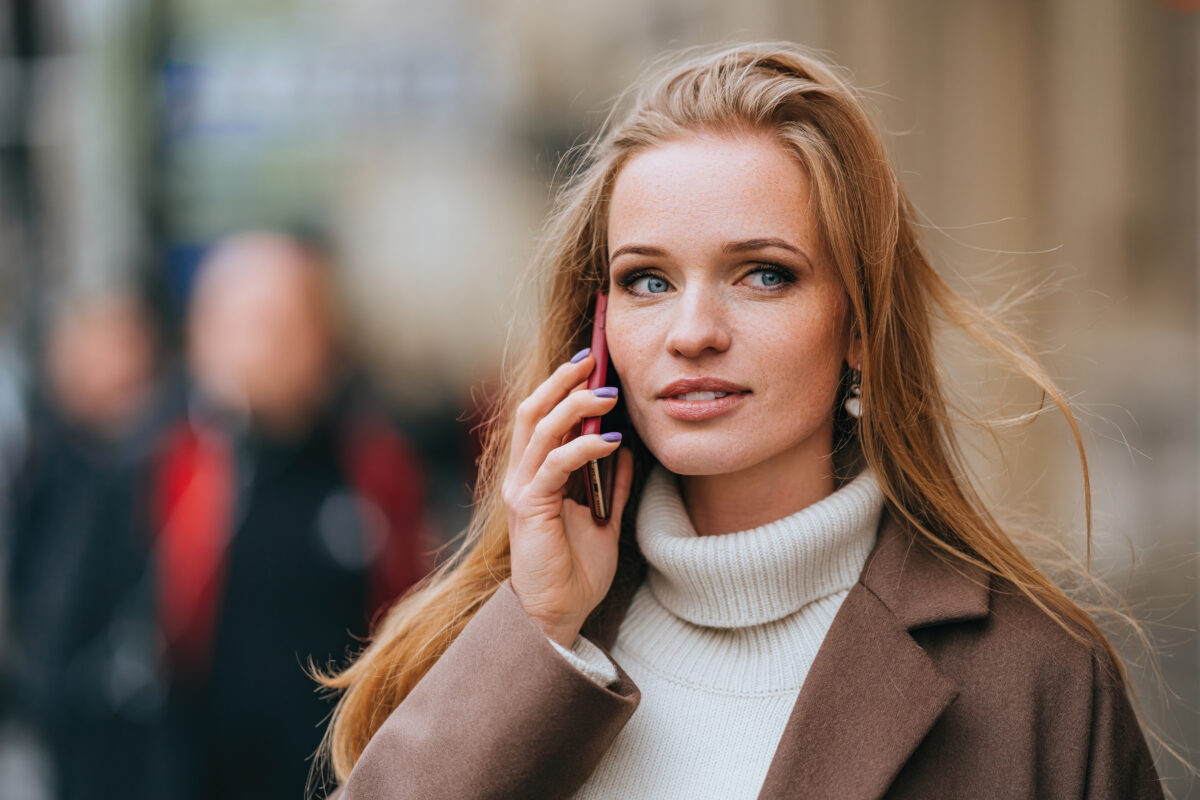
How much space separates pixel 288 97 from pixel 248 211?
791 mm

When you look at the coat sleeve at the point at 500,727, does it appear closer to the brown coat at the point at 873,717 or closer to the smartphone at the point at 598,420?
the brown coat at the point at 873,717

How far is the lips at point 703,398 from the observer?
1769 mm

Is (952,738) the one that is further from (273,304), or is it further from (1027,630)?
(273,304)

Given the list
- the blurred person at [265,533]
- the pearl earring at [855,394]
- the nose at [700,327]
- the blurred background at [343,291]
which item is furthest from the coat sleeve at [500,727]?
the blurred person at [265,533]

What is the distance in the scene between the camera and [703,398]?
1.79 metres

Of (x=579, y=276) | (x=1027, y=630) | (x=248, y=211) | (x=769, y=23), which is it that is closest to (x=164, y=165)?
(x=248, y=211)

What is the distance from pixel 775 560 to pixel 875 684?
0.25 metres

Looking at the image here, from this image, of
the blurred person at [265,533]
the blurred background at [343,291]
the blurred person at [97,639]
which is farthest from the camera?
the blurred person at [97,639]

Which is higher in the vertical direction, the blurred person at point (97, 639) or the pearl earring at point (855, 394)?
the pearl earring at point (855, 394)

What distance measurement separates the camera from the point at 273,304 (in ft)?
13.3

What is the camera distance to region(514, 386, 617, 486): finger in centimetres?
185

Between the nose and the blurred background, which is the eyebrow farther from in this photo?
the blurred background

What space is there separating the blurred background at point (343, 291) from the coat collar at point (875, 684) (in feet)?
1.24

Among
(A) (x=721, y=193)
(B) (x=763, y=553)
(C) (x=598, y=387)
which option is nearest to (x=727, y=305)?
(A) (x=721, y=193)
